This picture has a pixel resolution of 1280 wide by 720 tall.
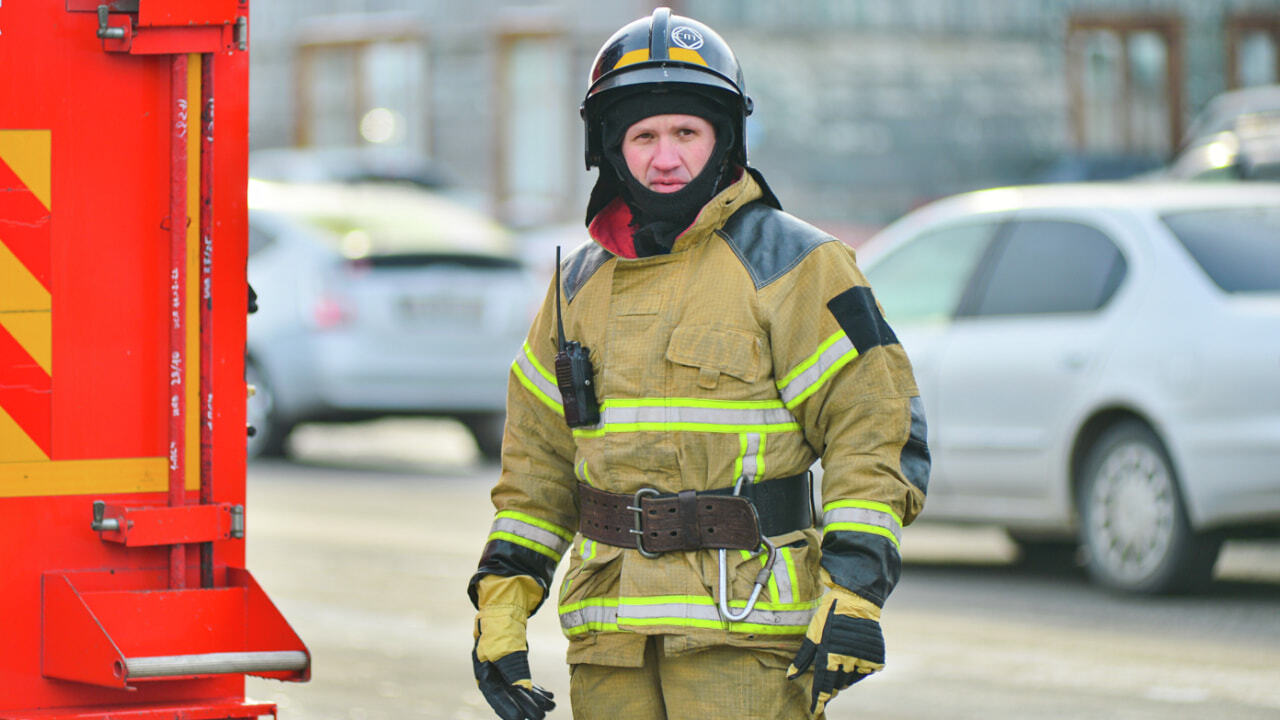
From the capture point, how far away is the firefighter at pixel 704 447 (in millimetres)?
3316

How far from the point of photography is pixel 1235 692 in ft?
20.6

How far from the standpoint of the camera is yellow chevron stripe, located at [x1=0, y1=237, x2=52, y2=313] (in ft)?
10.6

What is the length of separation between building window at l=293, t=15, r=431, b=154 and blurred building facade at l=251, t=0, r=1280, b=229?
3 centimetres

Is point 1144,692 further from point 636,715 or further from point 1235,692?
point 636,715

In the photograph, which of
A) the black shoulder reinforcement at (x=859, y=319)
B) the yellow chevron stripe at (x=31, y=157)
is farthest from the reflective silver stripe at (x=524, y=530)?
the yellow chevron stripe at (x=31, y=157)

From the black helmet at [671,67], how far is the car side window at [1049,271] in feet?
16.8

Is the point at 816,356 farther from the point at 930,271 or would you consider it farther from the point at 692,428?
the point at 930,271

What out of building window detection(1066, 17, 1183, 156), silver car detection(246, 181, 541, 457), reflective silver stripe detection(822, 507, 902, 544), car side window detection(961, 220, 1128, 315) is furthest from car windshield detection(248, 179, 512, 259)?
building window detection(1066, 17, 1183, 156)

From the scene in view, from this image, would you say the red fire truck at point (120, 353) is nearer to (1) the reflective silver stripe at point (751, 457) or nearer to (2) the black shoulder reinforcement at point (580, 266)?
(2) the black shoulder reinforcement at point (580, 266)

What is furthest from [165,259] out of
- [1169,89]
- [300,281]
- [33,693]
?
[1169,89]

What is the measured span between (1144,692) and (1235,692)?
0.86ft

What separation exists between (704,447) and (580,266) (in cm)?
45

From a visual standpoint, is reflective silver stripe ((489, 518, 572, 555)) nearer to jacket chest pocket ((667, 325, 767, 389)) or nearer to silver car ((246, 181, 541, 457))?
jacket chest pocket ((667, 325, 767, 389))

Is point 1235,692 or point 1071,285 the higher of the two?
point 1071,285
